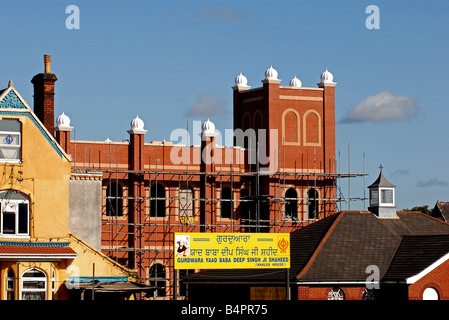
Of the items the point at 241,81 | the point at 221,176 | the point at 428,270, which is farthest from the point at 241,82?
the point at 428,270

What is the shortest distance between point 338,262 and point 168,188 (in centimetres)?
2004

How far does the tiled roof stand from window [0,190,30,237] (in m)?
0.48

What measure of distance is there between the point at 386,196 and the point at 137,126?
61.6 ft

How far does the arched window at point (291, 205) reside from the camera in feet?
222

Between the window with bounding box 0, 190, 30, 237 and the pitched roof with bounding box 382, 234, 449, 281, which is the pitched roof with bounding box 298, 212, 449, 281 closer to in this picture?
the pitched roof with bounding box 382, 234, 449, 281

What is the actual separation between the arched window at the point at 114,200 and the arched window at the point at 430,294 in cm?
2347

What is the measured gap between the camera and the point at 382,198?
52156 mm

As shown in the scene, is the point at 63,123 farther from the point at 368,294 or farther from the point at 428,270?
the point at 428,270

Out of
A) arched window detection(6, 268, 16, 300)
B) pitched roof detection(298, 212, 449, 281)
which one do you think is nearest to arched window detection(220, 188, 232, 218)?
pitched roof detection(298, 212, 449, 281)

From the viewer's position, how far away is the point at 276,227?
66.4 metres

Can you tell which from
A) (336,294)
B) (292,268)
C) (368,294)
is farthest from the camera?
(292,268)

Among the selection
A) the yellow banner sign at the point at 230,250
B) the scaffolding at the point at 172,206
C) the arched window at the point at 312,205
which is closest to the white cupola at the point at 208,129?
the scaffolding at the point at 172,206

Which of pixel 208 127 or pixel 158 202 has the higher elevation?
pixel 208 127
